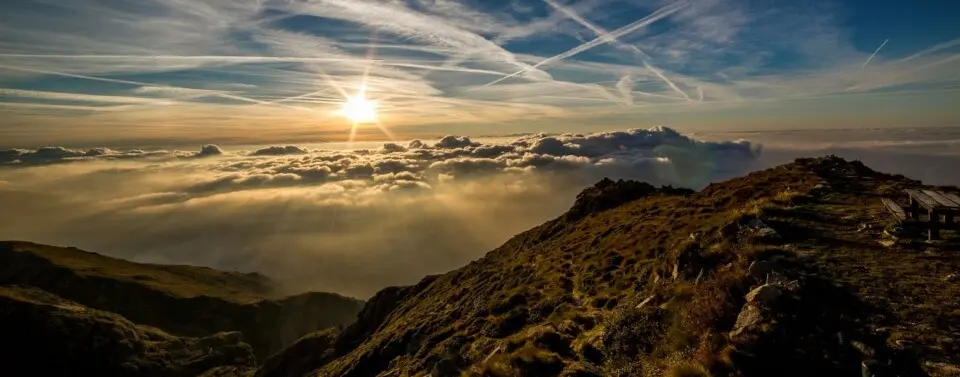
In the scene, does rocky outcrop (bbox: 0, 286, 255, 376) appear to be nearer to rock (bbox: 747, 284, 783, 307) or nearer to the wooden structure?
rock (bbox: 747, 284, 783, 307)

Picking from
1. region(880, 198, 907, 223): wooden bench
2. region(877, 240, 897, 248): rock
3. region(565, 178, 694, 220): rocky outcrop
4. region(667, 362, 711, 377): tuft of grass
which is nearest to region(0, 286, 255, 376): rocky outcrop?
region(565, 178, 694, 220): rocky outcrop

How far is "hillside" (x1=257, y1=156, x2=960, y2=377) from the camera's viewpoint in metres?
10.5

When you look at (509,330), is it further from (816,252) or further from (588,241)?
(588,241)

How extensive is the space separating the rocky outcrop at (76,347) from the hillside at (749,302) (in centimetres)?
19700

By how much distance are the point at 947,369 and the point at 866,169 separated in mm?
35243

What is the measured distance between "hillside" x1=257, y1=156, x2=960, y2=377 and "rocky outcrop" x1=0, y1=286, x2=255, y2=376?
646ft

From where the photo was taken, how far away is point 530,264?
4409cm

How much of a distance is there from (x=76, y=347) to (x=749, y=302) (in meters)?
237

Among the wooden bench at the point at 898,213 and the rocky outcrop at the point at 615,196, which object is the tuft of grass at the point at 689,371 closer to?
the wooden bench at the point at 898,213

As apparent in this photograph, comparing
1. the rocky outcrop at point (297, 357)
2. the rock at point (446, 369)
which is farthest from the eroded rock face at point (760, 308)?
the rocky outcrop at point (297, 357)

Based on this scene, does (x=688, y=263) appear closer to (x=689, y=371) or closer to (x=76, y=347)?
(x=689, y=371)

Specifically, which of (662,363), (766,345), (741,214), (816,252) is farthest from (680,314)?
(741,214)

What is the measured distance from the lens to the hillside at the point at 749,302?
34.6ft

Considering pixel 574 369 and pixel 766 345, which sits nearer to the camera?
pixel 766 345
